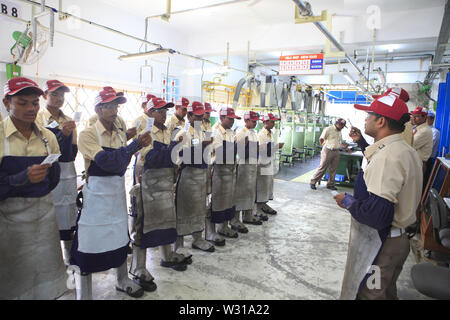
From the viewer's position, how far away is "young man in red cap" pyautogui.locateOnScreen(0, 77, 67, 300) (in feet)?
5.74

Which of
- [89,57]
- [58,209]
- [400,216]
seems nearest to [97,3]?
[89,57]

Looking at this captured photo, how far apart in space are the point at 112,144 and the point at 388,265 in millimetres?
2106

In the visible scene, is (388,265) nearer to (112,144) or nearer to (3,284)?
(112,144)

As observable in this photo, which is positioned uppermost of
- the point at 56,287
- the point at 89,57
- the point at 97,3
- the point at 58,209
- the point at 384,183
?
the point at 97,3

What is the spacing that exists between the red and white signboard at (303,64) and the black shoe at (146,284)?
232 inches

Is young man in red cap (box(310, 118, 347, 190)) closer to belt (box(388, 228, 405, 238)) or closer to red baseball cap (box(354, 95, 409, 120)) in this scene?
red baseball cap (box(354, 95, 409, 120))

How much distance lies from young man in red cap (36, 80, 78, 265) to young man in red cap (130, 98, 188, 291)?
0.76 m

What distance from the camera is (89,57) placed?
7.39 m

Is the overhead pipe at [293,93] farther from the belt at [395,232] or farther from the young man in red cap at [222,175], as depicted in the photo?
the belt at [395,232]

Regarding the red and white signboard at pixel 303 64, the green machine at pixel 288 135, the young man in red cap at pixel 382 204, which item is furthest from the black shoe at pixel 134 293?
the green machine at pixel 288 135

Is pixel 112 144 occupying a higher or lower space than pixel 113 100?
lower

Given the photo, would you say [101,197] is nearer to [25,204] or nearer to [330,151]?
[25,204]

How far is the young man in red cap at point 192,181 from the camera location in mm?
2988

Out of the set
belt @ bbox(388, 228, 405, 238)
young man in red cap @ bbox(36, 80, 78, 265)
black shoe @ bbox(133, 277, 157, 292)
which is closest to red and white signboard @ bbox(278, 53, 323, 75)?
young man in red cap @ bbox(36, 80, 78, 265)
